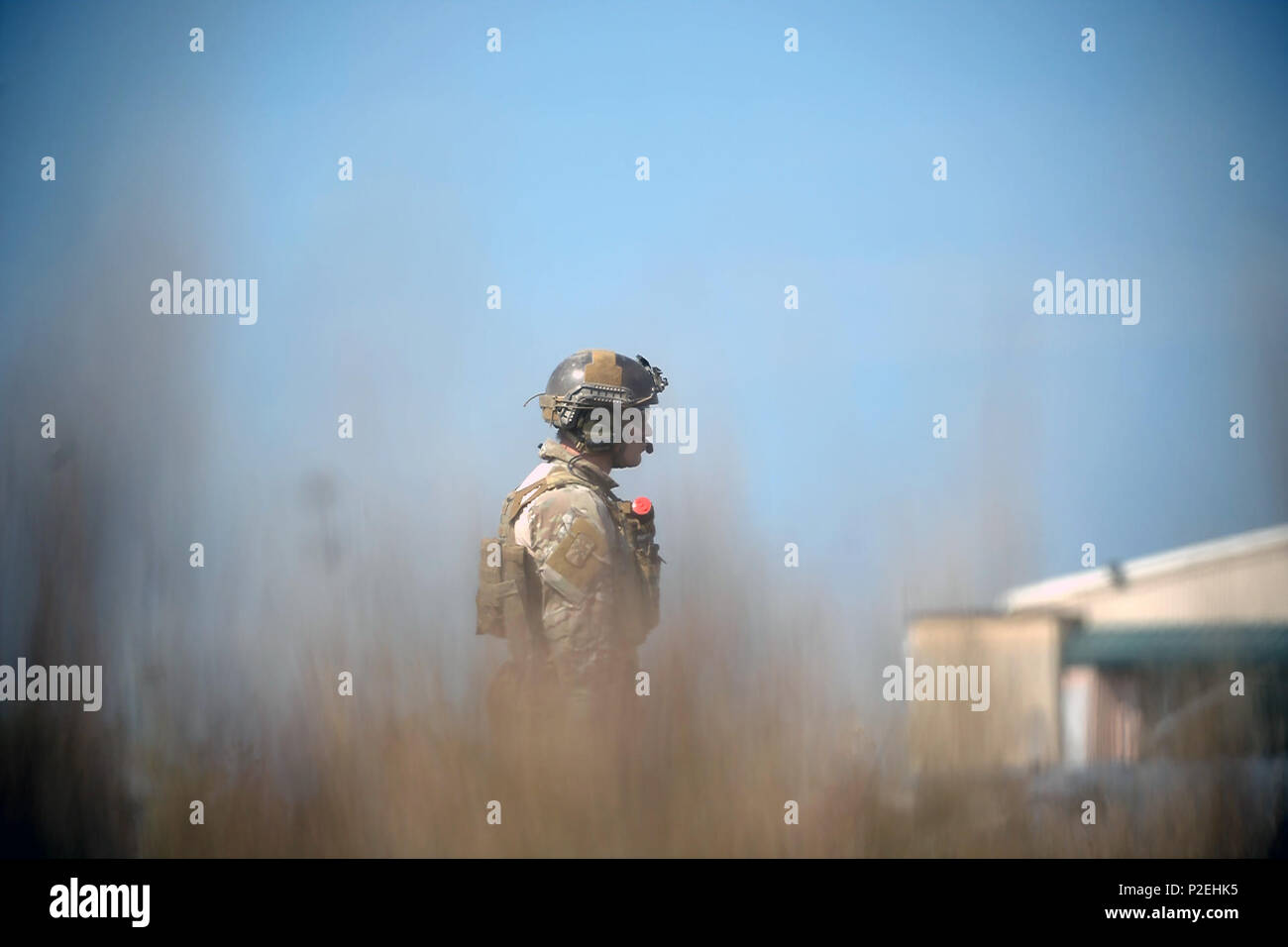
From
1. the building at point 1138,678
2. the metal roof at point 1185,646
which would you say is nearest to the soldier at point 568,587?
the building at point 1138,678

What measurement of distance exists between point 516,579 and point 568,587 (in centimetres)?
21

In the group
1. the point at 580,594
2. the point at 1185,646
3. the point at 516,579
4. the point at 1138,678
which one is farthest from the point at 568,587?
the point at 1185,646

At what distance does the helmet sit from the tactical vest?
0.20 m

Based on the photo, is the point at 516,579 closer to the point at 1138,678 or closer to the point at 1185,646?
the point at 1138,678

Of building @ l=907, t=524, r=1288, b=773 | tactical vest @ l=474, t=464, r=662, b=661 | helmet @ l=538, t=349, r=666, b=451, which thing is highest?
helmet @ l=538, t=349, r=666, b=451

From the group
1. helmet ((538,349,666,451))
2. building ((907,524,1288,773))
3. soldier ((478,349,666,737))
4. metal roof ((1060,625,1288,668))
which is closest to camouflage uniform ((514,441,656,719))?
soldier ((478,349,666,737))

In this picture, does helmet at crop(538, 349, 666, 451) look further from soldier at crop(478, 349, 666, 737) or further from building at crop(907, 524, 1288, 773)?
building at crop(907, 524, 1288, 773)

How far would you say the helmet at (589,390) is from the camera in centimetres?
553

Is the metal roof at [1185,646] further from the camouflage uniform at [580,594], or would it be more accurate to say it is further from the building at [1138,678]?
the camouflage uniform at [580,594]

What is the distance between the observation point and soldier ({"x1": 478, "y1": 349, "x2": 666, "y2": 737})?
5227 millimetres

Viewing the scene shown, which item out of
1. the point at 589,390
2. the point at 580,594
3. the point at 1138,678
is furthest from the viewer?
the point at 1138,678

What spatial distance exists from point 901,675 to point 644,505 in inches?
54.8

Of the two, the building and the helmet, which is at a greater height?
the helmet

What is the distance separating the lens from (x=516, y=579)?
17.2 feet
